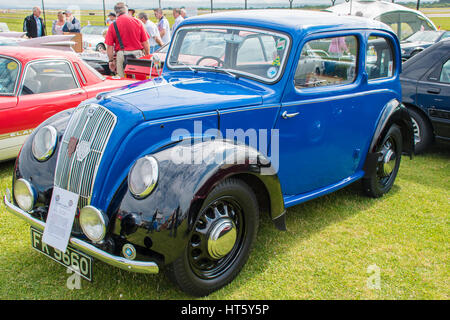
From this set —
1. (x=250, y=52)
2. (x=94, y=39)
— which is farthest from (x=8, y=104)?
(x=94, y=39)

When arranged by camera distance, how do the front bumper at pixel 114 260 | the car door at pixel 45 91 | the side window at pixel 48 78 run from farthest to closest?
the side window at pixel 48 78
the car door at pixel 45 91
the front bumper at pixel 114 260

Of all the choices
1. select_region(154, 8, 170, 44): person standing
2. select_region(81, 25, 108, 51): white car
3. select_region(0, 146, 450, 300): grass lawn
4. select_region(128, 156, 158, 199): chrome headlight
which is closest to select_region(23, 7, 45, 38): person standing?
select_region(154, 8, 170, 44): person standing

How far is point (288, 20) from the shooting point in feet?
10.8

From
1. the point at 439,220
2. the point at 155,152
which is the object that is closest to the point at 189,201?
the point at 155,152

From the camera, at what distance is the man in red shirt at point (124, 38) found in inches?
283

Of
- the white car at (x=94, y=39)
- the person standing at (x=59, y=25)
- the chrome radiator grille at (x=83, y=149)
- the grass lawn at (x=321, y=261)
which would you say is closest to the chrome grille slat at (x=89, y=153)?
the chrome radiator grille at (x=83, y=149)

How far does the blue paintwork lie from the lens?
2514mm

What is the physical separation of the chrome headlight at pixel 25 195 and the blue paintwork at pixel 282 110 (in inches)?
20.4

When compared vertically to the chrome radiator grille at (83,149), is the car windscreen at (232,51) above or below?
above

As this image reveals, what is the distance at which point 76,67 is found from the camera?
523 cm

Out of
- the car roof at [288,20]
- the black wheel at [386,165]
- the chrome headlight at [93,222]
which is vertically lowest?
the black wheel at [386,165]

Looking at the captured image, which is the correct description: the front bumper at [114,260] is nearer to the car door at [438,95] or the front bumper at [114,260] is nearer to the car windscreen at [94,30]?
the car door at [438,95]

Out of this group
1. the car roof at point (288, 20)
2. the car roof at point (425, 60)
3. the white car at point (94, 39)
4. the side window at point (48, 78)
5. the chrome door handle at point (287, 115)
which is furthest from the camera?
the white car at point (94, 39)

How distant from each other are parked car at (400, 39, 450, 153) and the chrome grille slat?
14.7 ft
